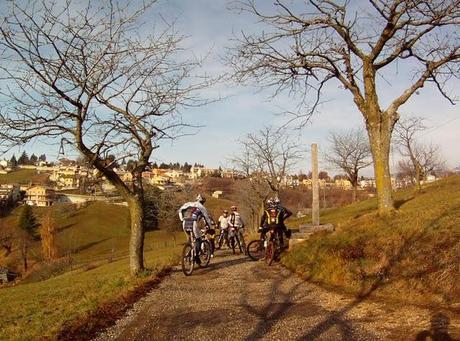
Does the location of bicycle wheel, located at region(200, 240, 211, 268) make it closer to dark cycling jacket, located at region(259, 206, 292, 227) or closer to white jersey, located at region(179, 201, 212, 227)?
white jersey, located at region(179, 201, 212, 227)

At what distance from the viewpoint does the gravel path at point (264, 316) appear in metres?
6.07

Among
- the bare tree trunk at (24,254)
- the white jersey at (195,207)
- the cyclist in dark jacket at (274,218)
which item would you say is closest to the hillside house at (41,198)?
the bare tree trunk at (24,254)

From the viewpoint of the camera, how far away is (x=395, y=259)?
894cm

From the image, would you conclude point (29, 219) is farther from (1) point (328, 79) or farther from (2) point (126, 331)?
(2) point (126, 331)

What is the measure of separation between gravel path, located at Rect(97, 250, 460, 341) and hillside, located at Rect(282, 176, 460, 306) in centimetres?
56

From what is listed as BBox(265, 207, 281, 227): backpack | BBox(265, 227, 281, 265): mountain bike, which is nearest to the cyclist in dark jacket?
BBox(265, 207, 281, 227): backpack

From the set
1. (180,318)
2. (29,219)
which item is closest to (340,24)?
(180,318)

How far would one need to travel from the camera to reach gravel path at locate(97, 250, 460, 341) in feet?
19.9

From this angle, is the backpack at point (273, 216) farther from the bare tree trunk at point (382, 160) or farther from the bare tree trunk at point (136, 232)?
the bare tree trunk at point (136, 232)

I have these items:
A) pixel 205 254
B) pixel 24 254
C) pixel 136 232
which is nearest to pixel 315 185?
pixel 205 254

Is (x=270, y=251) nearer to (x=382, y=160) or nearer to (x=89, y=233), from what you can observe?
(x=382, y=160)

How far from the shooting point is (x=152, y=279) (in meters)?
10.8

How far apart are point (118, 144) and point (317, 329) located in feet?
24.0

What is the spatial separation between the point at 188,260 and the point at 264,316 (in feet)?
16.6
